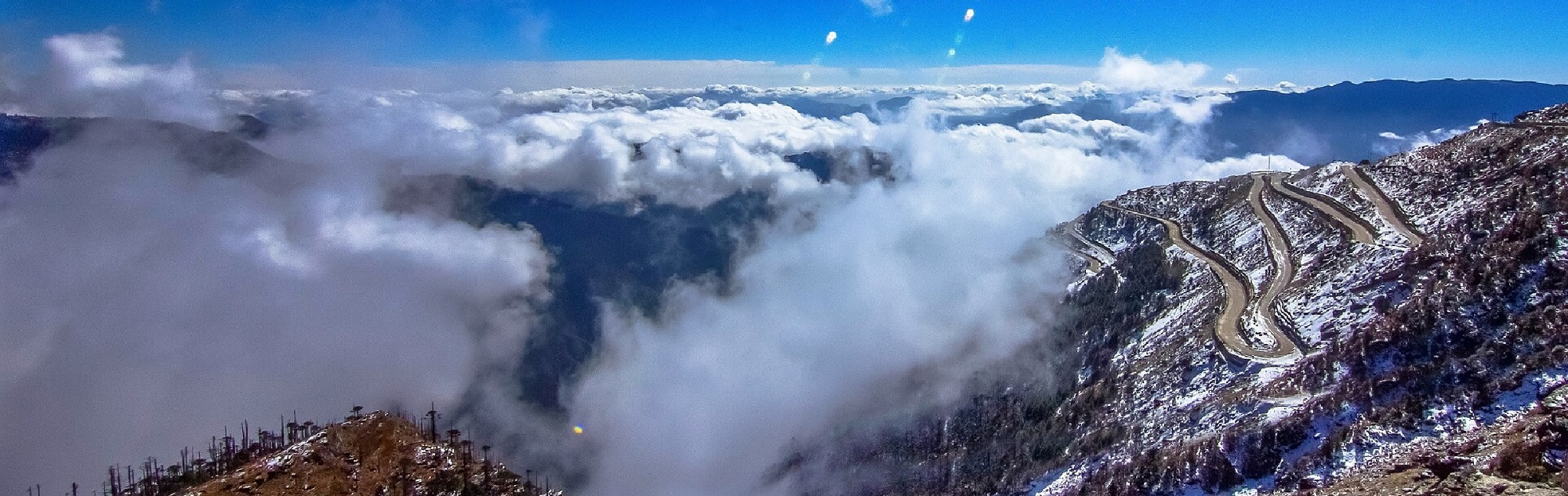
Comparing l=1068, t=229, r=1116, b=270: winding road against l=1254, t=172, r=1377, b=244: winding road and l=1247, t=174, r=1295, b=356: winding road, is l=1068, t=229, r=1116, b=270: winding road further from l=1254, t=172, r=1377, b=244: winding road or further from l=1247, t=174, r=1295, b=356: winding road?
l=1254, t=172, r=1377, b=244: winding road

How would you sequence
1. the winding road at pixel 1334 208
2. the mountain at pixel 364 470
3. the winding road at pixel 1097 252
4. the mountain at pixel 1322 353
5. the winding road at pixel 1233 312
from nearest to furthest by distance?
the mountain at pixel 1322 353 → the mountain at pixel 364 470 → the winding road at pixel 1233 312 → the winding road at pixel 1334 208 → the winding road at pixel 1097 252

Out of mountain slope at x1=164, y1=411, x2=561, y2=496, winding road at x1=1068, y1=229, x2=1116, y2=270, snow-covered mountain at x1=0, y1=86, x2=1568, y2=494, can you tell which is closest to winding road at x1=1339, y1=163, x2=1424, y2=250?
snow-covered mountain at x1=0, y1=86, x2=1568, y2=494

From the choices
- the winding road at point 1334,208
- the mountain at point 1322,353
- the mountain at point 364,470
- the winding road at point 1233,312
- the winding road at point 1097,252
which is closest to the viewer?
the mountain at point 1322,353

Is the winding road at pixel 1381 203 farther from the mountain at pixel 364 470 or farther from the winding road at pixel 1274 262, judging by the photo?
the mountain at pixel 364 470

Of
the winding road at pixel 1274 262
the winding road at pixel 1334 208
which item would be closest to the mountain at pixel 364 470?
the winding road at pixel 1274 262

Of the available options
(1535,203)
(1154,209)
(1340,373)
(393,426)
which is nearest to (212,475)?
(393,426)

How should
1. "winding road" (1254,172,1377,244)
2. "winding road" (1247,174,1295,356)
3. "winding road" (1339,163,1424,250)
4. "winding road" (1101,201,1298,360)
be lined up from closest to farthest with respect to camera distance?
"winding road" (1101,201,1298,360) < "winding road" (1247,174,1295,356) < "winding road" (1339,163,1424,250) < "winding road" (1254,172,1377,244)
